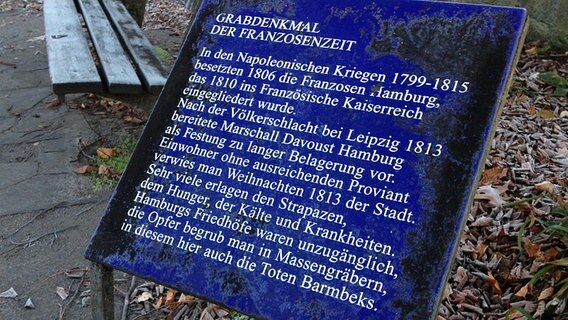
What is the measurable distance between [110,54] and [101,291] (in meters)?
1.95

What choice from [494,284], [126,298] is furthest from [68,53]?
[494,284]

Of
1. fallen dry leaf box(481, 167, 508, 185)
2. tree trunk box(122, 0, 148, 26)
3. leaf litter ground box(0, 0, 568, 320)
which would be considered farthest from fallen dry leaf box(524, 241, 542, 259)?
tree trunk box(122, 0, 148, 26)

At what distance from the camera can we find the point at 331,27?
1.87m

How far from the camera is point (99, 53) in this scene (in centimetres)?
359

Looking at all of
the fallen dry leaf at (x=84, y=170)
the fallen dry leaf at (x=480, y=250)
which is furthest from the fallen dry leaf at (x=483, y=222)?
the fallen dry leaf at (x=84, y=170)

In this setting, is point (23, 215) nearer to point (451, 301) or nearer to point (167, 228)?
point (167, 228)

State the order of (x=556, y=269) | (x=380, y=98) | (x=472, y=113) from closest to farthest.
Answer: (x=472, y=113)
(x=380, y=98)
(x=556, y=269)

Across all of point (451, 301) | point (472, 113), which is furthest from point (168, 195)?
point (451, 301)

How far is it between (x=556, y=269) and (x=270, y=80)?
51.1 inches

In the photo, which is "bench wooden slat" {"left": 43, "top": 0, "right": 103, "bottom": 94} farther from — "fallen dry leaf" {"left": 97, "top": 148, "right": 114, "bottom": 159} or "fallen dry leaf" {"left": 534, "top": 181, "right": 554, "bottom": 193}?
"fallen dry leaf" {"left": 534, "top": 181, "right": 554, "bottom": 193}

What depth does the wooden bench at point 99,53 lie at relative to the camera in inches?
123

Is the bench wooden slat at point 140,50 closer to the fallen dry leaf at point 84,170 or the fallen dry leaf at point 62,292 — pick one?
the fallen dry leaf at point 84,170

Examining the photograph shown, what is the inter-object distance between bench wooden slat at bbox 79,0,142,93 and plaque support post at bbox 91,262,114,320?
4.53 ft

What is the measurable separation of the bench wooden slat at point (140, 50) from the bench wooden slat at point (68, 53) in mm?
249
